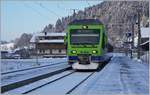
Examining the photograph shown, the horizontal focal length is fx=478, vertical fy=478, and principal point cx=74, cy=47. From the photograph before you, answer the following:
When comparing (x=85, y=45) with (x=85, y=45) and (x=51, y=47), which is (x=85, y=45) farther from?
(x=51, y=47)

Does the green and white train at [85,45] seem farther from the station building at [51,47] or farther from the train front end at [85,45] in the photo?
the station building at [51,47]

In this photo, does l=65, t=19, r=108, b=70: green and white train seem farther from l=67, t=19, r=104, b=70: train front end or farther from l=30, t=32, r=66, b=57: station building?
l=30, t=32, r=66, b=57: station building

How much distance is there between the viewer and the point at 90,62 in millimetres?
34156

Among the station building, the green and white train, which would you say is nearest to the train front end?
the green and white train

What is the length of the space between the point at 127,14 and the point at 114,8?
3.20 meters

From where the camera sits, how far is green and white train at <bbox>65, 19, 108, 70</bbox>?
112ft

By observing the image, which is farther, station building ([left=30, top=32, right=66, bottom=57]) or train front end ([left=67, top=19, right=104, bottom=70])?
station building ([left=30, top=32, right=66, bottom=57])

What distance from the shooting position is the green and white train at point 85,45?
3422cm

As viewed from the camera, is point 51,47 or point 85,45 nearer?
point 85,45

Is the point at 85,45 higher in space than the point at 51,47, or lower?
lower

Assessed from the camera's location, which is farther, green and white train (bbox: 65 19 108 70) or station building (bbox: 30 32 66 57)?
station building (bbox: 30 32 66 57)

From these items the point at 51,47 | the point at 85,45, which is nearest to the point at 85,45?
the point at 85,45

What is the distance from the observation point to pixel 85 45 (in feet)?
113

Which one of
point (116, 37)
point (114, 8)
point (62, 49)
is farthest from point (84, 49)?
point (116, 37)
